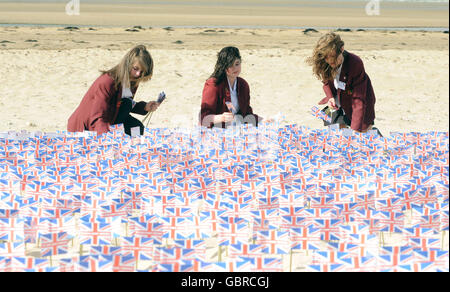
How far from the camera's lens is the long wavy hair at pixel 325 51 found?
732 centimetres

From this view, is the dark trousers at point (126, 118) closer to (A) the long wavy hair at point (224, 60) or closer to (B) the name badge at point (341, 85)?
(A) the long wavy hair at point (224, 60)

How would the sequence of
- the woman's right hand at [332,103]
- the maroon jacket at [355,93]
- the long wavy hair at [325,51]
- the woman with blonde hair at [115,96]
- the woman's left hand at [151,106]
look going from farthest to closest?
the woman's right hand at [332,103] → the woman's left hand at [151,106] → the maroon jacket at [355,93] → the woman with blonde hair at [115,96] → the long wavy hair at [325,51]

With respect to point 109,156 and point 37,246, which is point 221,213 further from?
point 109,156

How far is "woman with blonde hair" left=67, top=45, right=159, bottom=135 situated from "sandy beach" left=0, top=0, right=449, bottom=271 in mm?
1804

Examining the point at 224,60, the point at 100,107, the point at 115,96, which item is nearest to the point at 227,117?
the point at 224,60

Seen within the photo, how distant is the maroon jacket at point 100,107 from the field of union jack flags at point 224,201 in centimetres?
17

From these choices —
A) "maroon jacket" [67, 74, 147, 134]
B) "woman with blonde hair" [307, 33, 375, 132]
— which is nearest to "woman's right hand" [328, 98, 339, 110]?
"woman with blonde hair" [307, 33, 375, 132]

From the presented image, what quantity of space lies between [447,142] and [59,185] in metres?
4.13

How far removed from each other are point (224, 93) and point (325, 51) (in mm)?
1274

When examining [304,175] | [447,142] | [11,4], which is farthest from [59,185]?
[11,4]

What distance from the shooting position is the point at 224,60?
7.79 m

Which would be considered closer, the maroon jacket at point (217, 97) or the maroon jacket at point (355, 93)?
the maroon jacket at point (355, 93)

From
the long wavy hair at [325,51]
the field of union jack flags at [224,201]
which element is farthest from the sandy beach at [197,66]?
the long wavy hair at [325,51]

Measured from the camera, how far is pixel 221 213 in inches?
212
